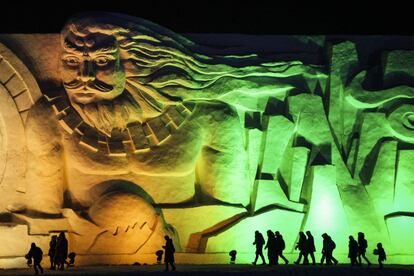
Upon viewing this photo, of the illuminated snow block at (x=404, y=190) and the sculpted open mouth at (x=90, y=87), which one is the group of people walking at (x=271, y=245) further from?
the sculpted open mouth at (x=90, y=87)

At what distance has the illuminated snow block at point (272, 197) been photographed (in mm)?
13938

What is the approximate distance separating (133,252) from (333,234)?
12.8 ft

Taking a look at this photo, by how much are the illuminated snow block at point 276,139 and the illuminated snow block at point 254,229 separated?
92 centimetres

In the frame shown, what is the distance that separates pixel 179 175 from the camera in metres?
13.9

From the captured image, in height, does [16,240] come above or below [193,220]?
below

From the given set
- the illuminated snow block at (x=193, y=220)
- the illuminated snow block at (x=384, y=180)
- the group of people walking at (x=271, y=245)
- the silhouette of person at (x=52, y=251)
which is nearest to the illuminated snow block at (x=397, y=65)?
the illuminated snow block at (x=384, y=180)

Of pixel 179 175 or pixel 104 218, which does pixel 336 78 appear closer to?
pixel 179 175

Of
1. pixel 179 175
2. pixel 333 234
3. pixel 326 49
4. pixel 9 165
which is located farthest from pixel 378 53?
pixel 9 165

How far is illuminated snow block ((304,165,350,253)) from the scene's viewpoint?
13984 millimetres

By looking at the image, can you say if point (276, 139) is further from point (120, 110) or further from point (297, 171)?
point (120, 110)

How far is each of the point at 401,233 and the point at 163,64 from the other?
5771 mm

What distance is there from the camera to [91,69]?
14000 millimetres

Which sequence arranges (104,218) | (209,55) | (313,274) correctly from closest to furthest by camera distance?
(313,274) → (104,218) → (209,55)

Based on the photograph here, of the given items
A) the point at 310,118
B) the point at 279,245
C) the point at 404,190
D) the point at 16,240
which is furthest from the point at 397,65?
the point at 16,240
